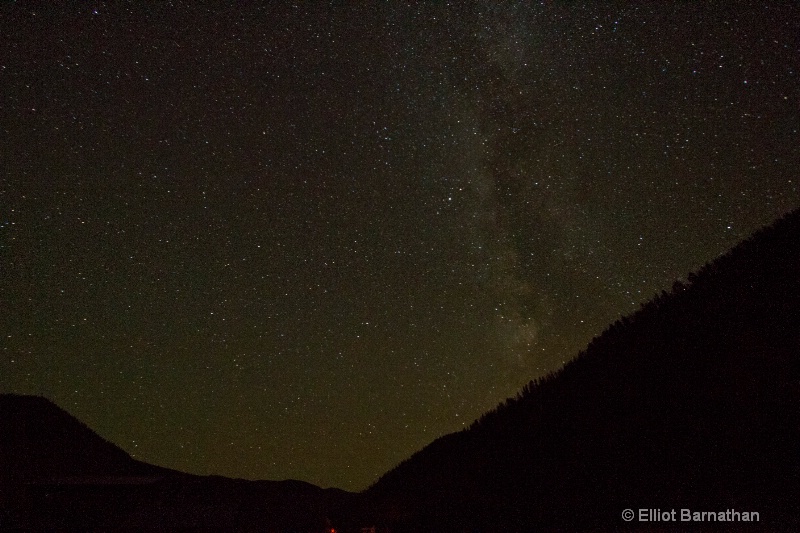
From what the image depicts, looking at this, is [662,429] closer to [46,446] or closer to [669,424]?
[669,424]

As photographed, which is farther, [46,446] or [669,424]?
[46,446]

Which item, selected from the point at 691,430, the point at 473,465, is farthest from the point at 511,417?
the point at 691,430

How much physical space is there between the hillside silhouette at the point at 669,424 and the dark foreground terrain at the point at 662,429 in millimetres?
19

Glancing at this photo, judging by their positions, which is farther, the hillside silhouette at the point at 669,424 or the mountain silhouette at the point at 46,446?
the mountain silhouette at the point at 46,446

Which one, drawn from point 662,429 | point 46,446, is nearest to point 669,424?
point 662,429

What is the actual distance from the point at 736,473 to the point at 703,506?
1.61 feet

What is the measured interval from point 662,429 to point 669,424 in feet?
0.35

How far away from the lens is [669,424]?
704cm

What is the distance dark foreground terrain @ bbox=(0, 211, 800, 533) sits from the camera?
19.5ft

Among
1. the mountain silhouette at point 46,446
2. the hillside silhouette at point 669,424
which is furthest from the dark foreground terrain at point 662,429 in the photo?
the mountain silhouette at point 46,446

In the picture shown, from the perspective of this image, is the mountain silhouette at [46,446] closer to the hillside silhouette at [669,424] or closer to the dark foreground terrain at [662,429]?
the dark foreground terrain at [662,429]

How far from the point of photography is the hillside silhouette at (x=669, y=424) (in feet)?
19.6

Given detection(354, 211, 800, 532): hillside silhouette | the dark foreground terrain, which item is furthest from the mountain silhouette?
detection(354, 211, 800, 532): hillside silhouette

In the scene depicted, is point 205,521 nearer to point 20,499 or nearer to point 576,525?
point 576,525
